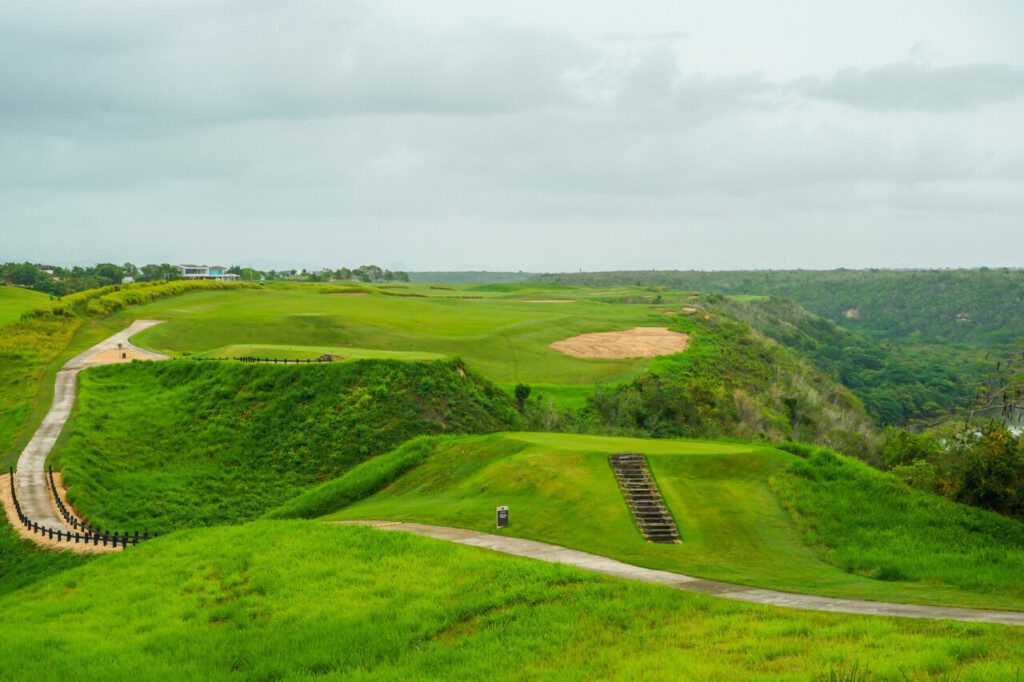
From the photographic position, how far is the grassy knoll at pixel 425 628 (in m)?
11.8

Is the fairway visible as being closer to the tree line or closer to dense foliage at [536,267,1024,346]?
the tree line

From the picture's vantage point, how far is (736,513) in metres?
22.7

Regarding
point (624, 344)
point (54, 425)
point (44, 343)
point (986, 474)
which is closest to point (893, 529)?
point (986, 474)

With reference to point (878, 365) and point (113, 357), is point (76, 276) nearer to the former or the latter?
point (113, 357)

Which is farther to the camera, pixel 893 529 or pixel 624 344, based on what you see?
pixel 624 344

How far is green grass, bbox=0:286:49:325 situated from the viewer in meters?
77.9

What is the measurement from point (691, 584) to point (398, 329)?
5407cm

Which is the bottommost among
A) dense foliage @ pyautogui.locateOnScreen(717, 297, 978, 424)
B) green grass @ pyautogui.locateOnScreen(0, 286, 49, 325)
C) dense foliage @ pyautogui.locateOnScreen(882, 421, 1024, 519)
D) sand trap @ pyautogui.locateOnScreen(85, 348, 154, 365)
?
dense foliage @ pyautogui.locateOnScreen(717, 297, 978, 424)

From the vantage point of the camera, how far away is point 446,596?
52.7 feet

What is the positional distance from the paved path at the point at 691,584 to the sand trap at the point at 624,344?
45.1 m

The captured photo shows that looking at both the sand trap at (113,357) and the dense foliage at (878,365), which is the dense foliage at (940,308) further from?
the sand trap at (113,357)

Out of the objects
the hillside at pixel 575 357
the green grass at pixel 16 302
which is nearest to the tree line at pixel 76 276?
the green grass at pixel 16 302

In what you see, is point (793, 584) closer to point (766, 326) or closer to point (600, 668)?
point (600, 668)

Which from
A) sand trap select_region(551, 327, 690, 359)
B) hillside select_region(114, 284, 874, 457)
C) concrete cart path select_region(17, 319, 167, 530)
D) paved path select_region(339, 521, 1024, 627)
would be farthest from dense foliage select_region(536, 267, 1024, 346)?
paved path select_region(339, 521, 1024, 627)
